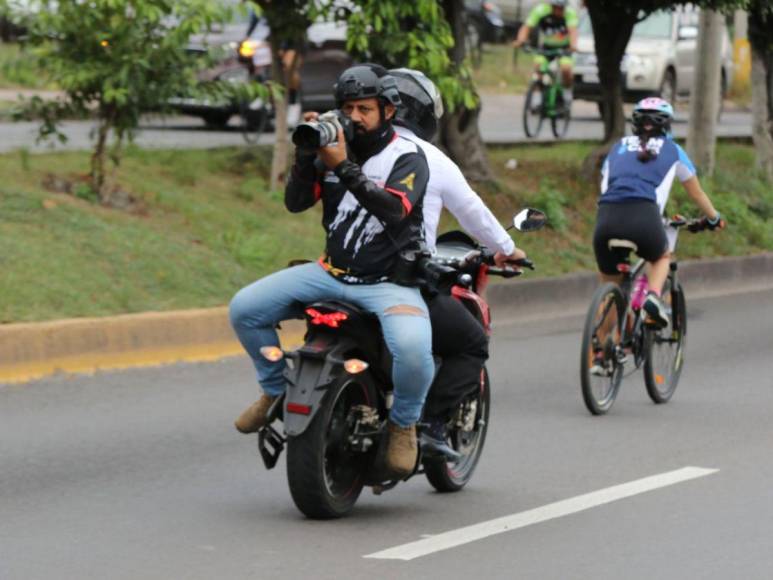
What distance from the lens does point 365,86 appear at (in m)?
6.41

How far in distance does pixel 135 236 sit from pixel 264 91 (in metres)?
1.69

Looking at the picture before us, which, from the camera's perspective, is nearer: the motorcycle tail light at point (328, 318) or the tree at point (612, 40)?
the motorcycle tail light at point (328, 318)

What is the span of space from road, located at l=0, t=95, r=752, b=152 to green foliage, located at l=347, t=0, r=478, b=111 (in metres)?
1.83

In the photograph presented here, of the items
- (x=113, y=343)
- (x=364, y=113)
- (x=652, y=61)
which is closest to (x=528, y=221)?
(x=364, y=113)

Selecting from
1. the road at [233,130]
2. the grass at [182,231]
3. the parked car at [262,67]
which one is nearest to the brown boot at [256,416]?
the grass at [182,231]

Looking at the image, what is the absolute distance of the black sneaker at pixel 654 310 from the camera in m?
9.88

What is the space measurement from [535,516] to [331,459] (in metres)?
0.94

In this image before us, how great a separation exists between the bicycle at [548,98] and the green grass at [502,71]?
9730 millimetres

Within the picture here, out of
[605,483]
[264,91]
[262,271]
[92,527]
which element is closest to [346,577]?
[92,527]

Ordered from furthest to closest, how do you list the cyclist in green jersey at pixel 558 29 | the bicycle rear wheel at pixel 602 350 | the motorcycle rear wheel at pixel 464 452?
1. the cyclist in green jersey at pixel 558 29
2. the bicycle rear wheel at pixel 602 350
3. the motorcycle rear wheel at pixel 464 452

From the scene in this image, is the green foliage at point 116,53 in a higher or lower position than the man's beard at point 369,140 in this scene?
lower

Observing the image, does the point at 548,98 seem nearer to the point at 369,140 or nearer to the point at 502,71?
the point at 502,71

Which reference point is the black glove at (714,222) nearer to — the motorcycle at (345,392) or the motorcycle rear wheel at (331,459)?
the motorcycle at (345,392)

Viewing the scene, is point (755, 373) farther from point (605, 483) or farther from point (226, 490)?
point (226, 490)
